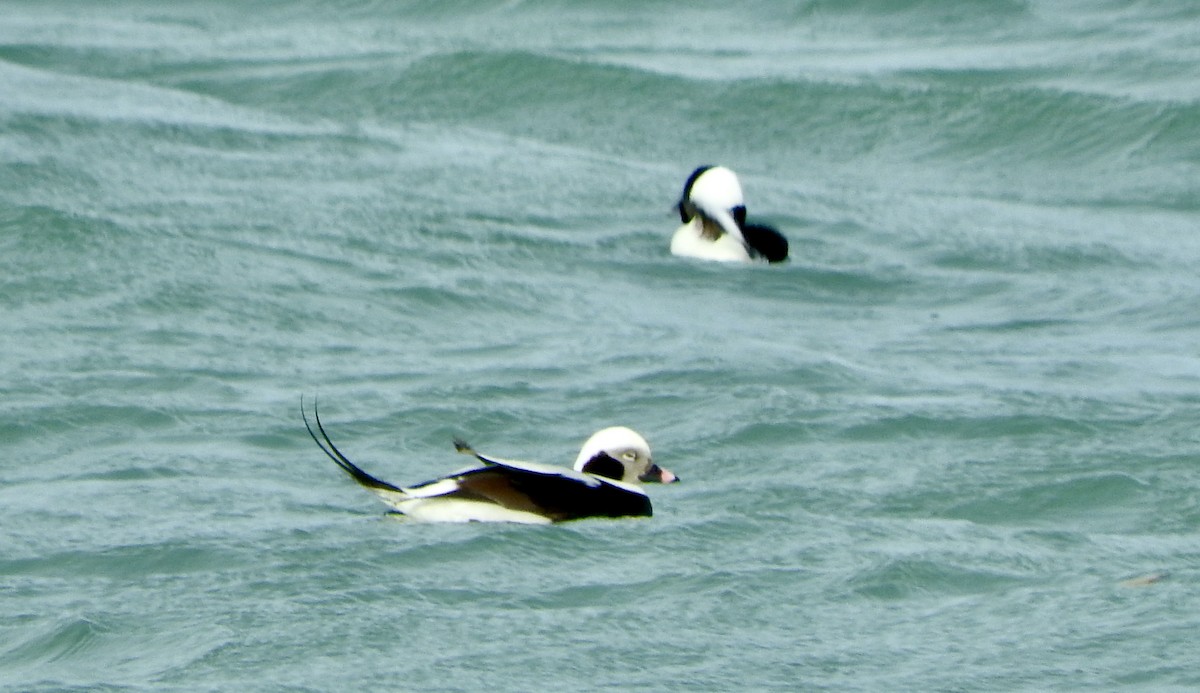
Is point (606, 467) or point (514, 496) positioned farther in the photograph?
point (606, 467)

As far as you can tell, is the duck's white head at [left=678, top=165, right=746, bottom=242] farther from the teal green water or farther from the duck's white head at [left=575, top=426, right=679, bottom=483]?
the duck's white head at [left=575, top=426, right=679, bottom=483]

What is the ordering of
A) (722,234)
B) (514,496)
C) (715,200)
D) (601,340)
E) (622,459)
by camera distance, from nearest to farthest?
1. (514,496)
2. (622,459)
3. (601,340)
4. (722,234)
5. (715,200)

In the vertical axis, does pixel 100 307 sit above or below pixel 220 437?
above

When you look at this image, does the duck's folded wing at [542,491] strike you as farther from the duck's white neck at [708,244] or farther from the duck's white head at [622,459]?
the duck's white neck at [708,244]

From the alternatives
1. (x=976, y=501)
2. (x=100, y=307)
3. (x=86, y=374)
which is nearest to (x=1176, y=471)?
(x=976, y=501)

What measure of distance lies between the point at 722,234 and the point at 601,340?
1862mm

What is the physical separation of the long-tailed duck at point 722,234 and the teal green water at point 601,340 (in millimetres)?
153

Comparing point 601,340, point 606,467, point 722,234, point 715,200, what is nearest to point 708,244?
point 722,234

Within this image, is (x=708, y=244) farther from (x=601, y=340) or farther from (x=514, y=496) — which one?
(x=514, y=496)

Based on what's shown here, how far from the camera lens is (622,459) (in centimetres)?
748

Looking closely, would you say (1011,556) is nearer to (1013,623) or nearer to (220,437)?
(1013,623)

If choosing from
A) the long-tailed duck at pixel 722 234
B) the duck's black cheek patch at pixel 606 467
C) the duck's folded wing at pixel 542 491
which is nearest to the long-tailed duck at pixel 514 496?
the duck's folded wing at pixel 542 491

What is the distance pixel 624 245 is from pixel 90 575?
5.81m

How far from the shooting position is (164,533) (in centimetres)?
712
